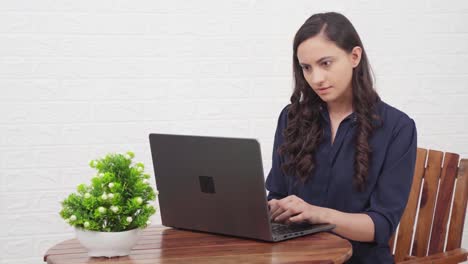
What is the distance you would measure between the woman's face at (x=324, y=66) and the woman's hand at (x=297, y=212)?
40 centimetres

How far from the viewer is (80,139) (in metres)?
3.58

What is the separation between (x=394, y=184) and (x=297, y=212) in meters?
0.36

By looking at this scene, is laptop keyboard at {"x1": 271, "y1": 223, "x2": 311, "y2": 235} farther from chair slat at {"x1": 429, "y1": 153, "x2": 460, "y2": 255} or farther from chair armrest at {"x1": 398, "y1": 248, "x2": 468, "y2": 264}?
chair slat at {"x1": 429, "y1": 153, "x2": 460, "y2": 255}

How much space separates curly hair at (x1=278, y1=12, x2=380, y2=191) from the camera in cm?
250

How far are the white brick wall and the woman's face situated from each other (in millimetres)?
1230

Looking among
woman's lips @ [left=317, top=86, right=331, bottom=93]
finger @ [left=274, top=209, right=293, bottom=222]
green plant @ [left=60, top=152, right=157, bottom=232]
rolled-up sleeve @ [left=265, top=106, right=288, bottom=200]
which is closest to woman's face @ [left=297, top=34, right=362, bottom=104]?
woman's lips @ [left=317, top=86, right=331, bottom=93]

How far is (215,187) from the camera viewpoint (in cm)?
214

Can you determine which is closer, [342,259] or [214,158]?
[342,259]

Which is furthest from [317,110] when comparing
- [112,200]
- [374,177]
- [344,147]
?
[112,200]

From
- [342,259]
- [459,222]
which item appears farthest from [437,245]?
[342,259]

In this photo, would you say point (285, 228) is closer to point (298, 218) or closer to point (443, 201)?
point (298, 218)

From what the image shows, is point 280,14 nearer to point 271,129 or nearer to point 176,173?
point 271,129

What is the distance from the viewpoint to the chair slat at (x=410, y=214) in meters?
2.94

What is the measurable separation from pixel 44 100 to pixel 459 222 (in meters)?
1.91
